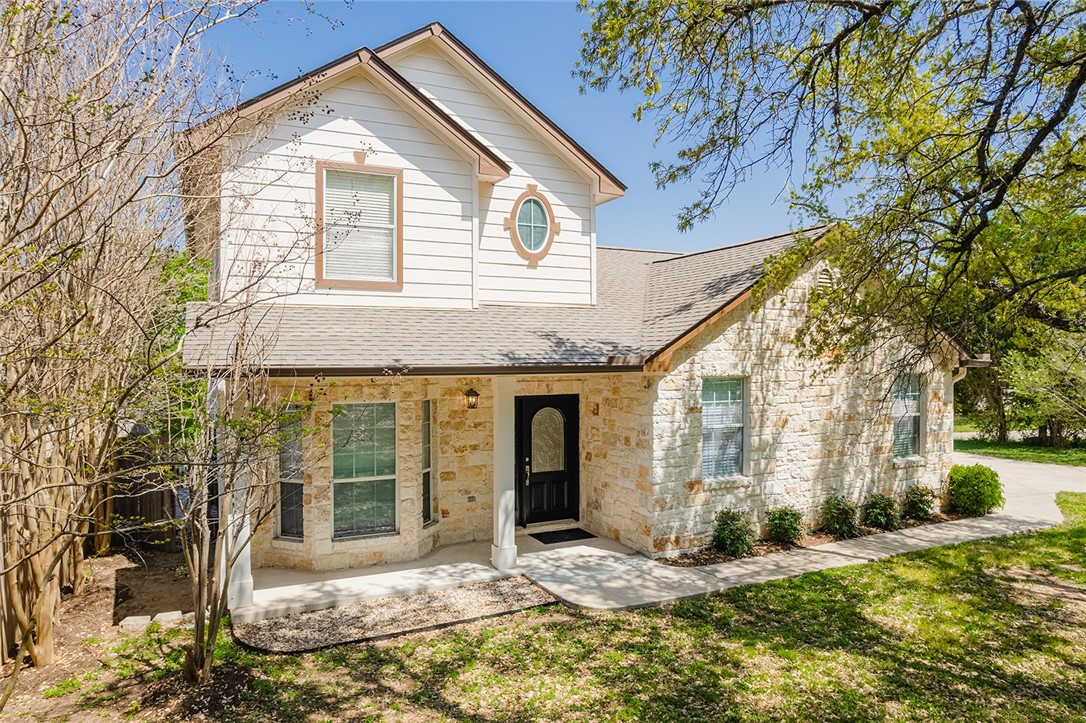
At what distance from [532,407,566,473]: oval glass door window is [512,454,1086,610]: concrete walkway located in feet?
5.22

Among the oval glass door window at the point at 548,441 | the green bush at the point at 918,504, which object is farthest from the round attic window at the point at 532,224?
the green bush at the point at 918,504

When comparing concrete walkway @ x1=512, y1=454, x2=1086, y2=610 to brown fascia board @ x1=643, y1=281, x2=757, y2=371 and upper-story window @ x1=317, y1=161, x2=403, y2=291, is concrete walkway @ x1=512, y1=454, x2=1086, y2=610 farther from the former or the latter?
upper-story window @ x1=317, y1=161, x2=403, y2=291

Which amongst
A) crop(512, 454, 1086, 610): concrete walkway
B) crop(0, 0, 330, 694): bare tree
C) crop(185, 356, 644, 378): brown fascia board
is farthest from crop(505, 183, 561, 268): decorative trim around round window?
crop(512, 454, 1086, 610): concrete walkway

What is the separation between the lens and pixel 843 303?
745cm

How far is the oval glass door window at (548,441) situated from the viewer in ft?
33.9

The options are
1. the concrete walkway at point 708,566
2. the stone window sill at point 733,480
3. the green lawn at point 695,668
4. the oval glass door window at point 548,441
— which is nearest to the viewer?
the green lawn at point 695,668

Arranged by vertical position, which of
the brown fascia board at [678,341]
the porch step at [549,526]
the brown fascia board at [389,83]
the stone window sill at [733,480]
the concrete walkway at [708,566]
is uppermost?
the brown fascia board at [389,83]

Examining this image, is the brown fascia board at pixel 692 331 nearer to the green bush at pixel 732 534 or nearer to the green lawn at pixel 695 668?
the green bush at pixel 732 534

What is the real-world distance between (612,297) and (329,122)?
5808 millimetres

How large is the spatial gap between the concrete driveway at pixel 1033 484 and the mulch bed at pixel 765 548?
1.97 m

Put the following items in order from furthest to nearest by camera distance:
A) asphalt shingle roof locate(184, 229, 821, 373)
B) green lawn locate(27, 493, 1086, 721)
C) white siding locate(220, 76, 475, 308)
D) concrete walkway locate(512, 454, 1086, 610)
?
white siding locate(220, 76, 475, 308), concrete walkway locate(512, 454, 1086, 610), asphalt shingle roof locate(184, 229, 821, 373), green lawn locate(27, 493, 1086, 721)

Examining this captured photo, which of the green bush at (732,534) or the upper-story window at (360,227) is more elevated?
the upper-story window at (360,227)

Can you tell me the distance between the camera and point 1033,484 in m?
15.2

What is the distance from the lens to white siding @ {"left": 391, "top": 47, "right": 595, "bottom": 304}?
1023 centimetres
